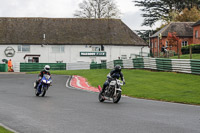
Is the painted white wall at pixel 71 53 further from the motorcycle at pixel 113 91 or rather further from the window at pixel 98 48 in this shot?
the motorcycle at pixel 113 91

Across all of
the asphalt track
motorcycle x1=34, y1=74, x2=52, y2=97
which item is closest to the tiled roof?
motorcycle x1=34, y1=74, x2=52, y2=97

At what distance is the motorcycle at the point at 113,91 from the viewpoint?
16.5m

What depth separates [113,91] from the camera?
16875mm

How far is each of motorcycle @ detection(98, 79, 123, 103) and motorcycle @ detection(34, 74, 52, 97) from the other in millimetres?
3319

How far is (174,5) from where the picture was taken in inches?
3600

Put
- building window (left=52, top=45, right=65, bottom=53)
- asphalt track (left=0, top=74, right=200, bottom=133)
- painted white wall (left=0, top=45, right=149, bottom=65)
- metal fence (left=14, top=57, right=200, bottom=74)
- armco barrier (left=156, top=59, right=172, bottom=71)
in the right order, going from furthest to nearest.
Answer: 1. building window (left=52, top=45, right=65, bottom=53)
2. painted white wall (left=0, top=45, right=149, bottom=65)
3. armco barrier (left=156, top=59, right=172, bottom=71)
4. metal fence (left=14, top=57, right=200, bottom=74)
5. asphalt track (left=0, top=74, right=200, bottom=133)

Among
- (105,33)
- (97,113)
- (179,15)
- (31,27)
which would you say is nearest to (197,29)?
(105,33)

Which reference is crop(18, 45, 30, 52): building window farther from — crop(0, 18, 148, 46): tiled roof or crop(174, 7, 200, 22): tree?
crop(174, 7, 200, 22): tree

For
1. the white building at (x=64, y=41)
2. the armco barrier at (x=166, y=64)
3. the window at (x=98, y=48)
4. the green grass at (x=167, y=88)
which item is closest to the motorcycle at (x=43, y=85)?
the green grass at (x=167, y=88)

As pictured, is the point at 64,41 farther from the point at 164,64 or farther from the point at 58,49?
the point at 164,64

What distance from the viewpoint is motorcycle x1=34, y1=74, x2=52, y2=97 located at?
Answer: 19797 millimetres

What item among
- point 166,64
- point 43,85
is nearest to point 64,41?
point 166,64

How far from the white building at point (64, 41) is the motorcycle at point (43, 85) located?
47121 millimetres

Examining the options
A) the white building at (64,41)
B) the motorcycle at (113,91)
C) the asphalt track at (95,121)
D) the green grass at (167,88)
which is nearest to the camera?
the asphalt track at (95,121)
